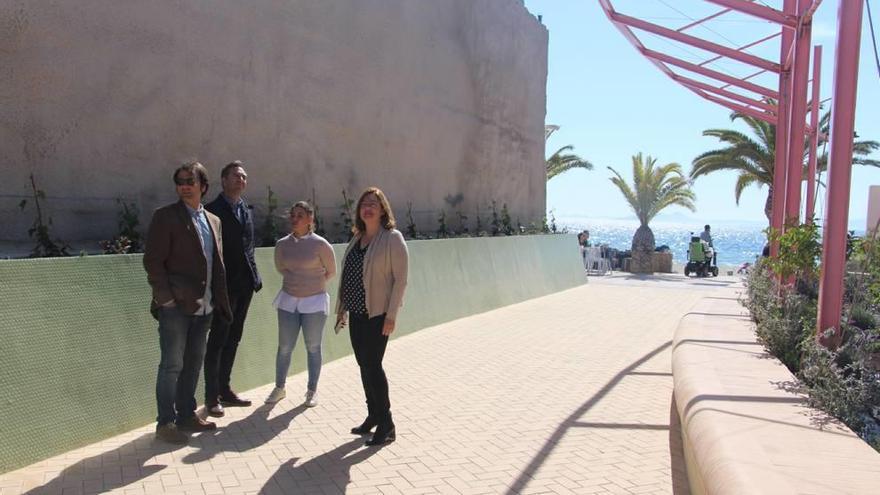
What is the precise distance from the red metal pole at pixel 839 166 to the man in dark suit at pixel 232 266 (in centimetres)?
467

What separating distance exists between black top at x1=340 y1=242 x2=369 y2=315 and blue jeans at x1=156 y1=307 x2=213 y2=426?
39.5 inches

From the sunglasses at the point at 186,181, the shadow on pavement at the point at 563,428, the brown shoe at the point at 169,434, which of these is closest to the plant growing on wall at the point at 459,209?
the shadow on pavement at the point at 563,428

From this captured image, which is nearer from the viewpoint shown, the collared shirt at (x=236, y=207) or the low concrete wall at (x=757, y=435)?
the low concrete wall at (x=757, y=435)

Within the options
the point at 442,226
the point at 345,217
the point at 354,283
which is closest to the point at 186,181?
the point at 354,283

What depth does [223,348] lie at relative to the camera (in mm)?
6188

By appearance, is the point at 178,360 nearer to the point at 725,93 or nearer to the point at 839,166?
the point at 839,166

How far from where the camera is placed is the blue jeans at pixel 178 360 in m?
5.12

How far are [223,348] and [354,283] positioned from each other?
153 centimetres

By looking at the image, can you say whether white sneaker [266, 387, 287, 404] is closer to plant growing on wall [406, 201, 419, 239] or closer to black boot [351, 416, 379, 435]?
black boot [351, 416, 379, 435]

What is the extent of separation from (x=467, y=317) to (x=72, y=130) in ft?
23.6

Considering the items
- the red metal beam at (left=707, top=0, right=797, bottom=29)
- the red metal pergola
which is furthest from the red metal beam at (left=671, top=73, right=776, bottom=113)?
the red metal beam at (left=707, top=0, right=797, bottom=29)

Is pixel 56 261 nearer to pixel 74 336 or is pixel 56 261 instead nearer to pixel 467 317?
pixel 74 336

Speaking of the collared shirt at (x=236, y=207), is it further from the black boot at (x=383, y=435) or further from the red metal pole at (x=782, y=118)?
the red metal pole at (x=782, y=118)

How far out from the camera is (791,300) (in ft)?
24.8
